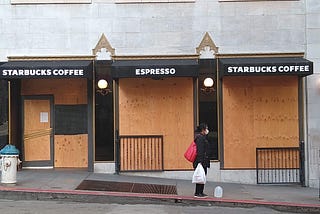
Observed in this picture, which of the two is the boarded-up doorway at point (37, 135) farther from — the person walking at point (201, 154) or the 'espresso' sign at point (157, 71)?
the person walking at point (201, 154)

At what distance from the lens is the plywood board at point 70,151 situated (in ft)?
46.2

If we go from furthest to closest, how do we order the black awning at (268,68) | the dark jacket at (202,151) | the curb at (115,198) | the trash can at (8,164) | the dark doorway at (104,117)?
the dark doorway at (104,117) → the black awning at (268,68) → the trash can at (8,164) → the dark jacket at (202,151) → the curb at (115,198)

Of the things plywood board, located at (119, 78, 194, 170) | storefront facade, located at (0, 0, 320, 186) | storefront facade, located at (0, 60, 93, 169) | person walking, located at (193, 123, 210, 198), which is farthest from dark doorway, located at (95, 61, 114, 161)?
person walking, located at (193, 123, 210, 198)

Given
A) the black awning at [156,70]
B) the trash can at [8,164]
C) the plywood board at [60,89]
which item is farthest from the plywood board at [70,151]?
the trash can at [8,164]

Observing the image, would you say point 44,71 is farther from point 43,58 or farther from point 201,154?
point 201,154

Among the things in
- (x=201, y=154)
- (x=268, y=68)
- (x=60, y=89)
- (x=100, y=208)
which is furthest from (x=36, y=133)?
(x=268, y=68)

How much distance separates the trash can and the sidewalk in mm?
147

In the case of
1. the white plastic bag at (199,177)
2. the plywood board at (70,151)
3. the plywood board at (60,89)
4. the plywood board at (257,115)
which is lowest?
the white plastic bag at (199,177)

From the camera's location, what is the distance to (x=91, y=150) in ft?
45.0

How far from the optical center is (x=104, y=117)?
44.9 feet

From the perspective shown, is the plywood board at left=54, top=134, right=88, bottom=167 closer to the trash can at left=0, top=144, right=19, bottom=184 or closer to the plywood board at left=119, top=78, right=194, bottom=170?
the plywood board at left=119, top=78, right=194, bottom=170

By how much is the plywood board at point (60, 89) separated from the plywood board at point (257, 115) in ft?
14.5

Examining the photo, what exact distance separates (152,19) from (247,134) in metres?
4.44

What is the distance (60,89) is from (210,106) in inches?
184
